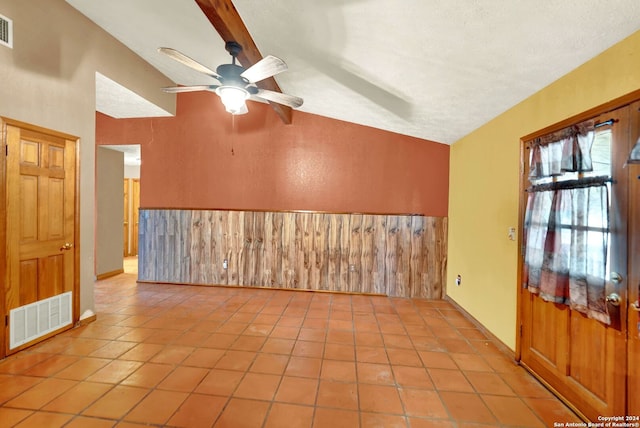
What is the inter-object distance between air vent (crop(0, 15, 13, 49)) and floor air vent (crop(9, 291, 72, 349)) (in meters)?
2.24

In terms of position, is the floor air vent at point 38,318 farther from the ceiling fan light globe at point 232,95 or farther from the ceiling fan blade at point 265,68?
the ceiling fan blade at point 265,68

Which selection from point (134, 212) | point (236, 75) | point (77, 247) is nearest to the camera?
point (236, 75)

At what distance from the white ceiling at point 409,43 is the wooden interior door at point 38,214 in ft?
4.96

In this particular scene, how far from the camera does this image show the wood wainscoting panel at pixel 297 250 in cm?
427

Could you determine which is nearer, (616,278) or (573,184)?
(616,278)

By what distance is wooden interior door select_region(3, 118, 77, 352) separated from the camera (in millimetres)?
2367

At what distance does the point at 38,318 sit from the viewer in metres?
2.57

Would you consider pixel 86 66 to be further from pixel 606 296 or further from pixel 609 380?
pixel 609 380

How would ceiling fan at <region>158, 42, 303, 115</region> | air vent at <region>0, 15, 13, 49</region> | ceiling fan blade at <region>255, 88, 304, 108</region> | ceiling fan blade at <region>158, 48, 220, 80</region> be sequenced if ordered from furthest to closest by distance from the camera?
ceiling fan blade at <region>255, 88, 304, 108</region> < air vent at <region>0, 15, 13, 49</region> < ceiling fan at <region>158, 42, 303, 115</region> < ceiling fan blade at <region>158, 48, 220, 80</region>

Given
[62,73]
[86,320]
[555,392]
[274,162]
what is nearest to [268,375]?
[555,392]

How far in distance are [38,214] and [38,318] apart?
0.97m

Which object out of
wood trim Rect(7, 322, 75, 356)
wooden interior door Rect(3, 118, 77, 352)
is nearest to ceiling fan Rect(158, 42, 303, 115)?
wooden interior door Rect(3, 118, 77, 352)

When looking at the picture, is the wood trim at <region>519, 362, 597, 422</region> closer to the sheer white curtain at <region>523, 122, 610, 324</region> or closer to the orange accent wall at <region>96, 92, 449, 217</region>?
the sheer white curtain at <region>523, 122, 610, 324</region>

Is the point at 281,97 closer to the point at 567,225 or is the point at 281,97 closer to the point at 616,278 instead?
the point at 567,225
